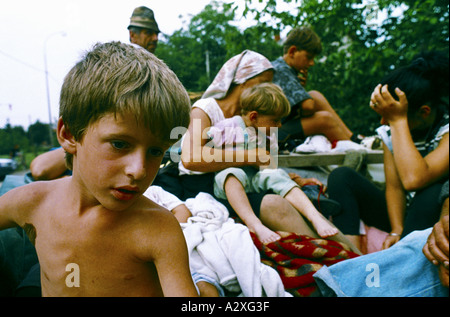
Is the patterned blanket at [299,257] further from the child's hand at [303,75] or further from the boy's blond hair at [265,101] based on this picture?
the child's hand at [303,75]

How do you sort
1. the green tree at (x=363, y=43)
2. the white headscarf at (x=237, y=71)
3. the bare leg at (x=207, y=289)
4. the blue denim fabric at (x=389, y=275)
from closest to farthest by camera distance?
the blue denim fabric at (x=389, y=275), the bare leg at (x=207, y=289), the white headscarf at (x=237, y=71), the green tree at (x=363, y=43)

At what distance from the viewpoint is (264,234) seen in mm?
1806

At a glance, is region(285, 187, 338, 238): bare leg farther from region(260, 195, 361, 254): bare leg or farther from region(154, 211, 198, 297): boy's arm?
region(154, 211, 198, 297): boy's arm

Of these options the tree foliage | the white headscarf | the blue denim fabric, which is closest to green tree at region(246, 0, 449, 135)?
the tree foliage

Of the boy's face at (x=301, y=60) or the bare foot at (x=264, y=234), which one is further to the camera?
the boy's face at (x=301, y=60)

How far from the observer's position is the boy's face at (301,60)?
11.0 feet

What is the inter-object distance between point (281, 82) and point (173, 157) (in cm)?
148

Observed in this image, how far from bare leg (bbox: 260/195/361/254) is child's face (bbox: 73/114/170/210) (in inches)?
48.3

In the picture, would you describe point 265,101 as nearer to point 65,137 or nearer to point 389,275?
point 389,275

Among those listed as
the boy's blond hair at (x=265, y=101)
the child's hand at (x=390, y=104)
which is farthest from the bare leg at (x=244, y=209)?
the child's hand at (x=390, y=104)

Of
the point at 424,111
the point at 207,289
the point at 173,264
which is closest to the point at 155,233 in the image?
the point at 173,264

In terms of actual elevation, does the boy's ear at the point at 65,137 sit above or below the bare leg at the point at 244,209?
above

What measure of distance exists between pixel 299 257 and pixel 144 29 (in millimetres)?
1445

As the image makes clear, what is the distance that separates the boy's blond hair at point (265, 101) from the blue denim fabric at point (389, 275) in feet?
3.57
